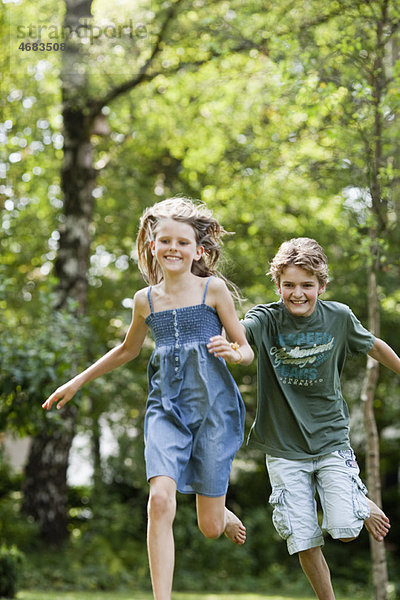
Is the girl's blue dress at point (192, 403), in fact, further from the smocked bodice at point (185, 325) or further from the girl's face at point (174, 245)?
the girl's face at point (174, 245)

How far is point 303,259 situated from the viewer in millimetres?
3895

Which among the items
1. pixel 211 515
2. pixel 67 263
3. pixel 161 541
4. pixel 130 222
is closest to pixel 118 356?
pixel 211 515

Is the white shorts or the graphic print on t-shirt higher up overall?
the graphic print on t-shirt

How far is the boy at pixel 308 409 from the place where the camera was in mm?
3812

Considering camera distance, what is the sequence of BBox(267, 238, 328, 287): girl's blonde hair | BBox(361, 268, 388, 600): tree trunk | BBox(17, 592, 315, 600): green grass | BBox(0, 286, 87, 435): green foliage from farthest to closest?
BBox(17, 592, 315, 600): green grass
BBox(0, 286, 87, 435): green foliage
BBox(361, 268, 388, 600): tree trunk
BBox(267, 238, 328, 287): girl's blonde hair

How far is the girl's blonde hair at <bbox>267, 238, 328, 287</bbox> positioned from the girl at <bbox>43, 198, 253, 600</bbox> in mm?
362

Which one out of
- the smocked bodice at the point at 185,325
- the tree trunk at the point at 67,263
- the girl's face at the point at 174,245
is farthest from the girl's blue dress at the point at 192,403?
the tree trunk at the point at 67,263

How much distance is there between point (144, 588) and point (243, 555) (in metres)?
2.11

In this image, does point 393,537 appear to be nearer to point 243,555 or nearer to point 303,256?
point 243,555

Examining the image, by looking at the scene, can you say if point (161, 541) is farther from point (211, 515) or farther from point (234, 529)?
point (234, 529)

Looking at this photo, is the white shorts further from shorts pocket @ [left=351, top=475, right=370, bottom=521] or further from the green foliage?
the green foliage

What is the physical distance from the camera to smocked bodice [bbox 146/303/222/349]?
3672 mm

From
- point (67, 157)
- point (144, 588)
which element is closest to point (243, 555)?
point (144, 588)

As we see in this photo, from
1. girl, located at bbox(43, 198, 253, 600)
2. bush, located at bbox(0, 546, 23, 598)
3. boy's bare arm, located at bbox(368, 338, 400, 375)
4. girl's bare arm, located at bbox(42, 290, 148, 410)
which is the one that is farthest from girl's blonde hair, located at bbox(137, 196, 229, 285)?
bush, located at bbox(0, 546, 23, 598)
